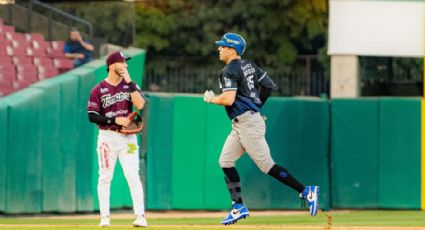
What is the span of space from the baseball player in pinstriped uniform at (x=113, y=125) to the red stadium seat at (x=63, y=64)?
6835 mm

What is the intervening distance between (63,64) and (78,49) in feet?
1.66

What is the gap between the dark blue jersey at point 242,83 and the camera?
1234 centimetres

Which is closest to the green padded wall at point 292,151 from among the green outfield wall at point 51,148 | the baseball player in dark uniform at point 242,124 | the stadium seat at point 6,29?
the green outfield wall at point 51,148

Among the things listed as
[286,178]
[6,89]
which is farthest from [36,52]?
[286,178]

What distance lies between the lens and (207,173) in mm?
19078

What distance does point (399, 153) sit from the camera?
1923 centimetres

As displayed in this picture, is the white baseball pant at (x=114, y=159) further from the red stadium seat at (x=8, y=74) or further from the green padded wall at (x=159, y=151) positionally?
the green padded wall at (x=159, y=151)

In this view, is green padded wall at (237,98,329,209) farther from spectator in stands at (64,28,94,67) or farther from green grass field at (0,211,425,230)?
→ spectator in stands at (64,28,94,67)

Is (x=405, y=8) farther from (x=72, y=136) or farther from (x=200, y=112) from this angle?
(x=72, y=136)

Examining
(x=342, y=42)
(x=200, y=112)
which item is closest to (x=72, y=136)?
(x=200, y=112)

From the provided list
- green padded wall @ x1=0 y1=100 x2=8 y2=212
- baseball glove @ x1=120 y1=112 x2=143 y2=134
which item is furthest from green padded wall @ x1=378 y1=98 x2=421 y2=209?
baseball glove @ x1=120 y1=112 x2=143 y2=134

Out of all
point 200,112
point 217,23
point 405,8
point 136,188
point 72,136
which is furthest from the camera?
point 217,23

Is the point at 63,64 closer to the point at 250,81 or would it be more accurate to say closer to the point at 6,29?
the point at 6,29

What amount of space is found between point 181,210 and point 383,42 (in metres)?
6.28
